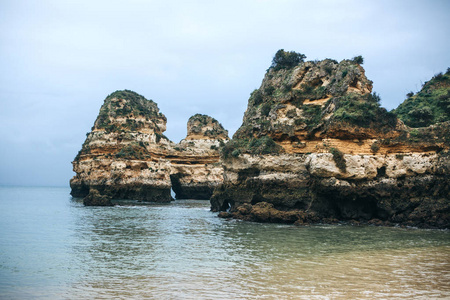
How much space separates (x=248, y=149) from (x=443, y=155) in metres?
13.5

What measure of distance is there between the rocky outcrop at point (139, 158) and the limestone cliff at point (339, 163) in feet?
76.3

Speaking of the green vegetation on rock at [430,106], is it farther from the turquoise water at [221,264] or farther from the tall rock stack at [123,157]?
the tall rock stack at [123,157]

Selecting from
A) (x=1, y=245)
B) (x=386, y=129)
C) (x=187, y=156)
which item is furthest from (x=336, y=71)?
(x=187, y=156)

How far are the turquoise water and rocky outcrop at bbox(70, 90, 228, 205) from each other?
90.3ft

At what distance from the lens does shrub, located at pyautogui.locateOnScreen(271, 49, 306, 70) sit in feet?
124

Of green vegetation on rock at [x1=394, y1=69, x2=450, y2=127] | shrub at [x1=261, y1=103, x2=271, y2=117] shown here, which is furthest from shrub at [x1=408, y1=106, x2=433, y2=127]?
shrub at [x1=261, y1=103, x2=271, y2=117]

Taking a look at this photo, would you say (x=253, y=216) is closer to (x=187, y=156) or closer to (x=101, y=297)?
(x=101, y=297)

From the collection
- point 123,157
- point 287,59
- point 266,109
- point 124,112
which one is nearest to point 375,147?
point 266,109

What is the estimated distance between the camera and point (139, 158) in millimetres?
53125

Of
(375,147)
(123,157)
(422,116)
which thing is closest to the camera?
(375,147)

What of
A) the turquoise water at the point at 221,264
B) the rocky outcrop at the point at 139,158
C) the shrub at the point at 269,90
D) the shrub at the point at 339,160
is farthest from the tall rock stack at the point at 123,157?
the shrub at the point at 339,160

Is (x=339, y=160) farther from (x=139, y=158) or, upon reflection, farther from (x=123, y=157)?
(x=123, y=157)

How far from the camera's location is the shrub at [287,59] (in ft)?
124

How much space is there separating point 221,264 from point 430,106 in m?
34.4
